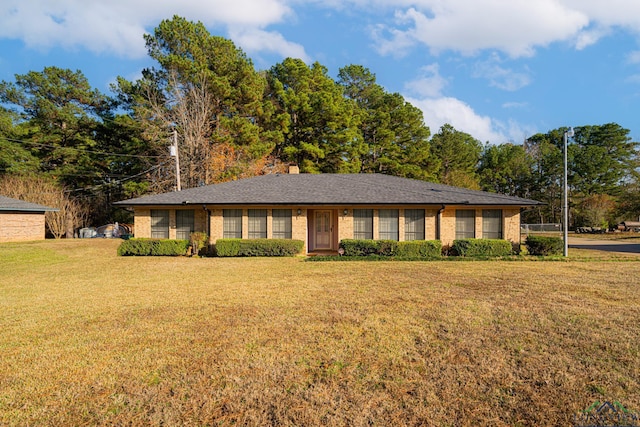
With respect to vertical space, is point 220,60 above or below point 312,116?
above

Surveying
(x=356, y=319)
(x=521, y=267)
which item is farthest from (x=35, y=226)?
(x=521, y=267)

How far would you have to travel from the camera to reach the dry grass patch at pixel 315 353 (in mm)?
3107

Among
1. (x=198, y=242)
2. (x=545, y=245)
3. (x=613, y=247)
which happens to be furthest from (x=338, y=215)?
(x=613, y=247)

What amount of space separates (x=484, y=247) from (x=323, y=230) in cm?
784

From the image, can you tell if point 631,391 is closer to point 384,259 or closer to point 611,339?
point 611,339

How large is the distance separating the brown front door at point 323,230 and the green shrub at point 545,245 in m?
9.76

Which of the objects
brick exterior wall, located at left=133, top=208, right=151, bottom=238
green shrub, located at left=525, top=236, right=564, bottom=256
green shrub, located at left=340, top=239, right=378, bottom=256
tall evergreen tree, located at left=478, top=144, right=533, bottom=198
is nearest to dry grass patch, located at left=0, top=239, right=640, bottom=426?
green shrub, located at left=340, top=239, right=378, bottom=256

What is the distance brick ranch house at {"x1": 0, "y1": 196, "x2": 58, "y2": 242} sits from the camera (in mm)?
22203

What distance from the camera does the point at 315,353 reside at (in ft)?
14.1

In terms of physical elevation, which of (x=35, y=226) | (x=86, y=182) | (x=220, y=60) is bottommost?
(x=35, y=226)

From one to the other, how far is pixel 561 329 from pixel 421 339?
2.40 meters

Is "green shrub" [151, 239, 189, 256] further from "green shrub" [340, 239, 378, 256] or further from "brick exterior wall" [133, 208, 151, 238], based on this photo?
"green shrub" [340, 239, 378, 256]

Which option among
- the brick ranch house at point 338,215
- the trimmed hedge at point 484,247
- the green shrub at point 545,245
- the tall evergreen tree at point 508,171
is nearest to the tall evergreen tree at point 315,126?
the brick ranch house at point 338,215

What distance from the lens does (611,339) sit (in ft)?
15.5
